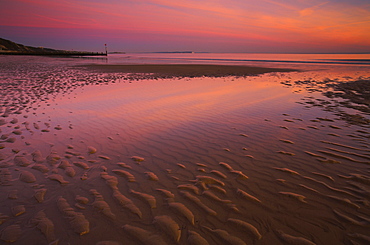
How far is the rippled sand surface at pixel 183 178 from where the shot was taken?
3.11 metres

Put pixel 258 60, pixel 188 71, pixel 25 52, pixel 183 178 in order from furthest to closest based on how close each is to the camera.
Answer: pixel 25 52 < pixel 258 60 < pixel 188 71 < pixel 183 178

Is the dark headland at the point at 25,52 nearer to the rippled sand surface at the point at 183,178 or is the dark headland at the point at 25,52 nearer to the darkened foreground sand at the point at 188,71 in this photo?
the darkened foreground sand at the point at 188,71

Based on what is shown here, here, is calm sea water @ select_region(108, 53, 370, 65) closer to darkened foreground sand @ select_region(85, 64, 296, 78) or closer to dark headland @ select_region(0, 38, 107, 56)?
darkened foreground sand @ select_region(85, 64, 296, 78)

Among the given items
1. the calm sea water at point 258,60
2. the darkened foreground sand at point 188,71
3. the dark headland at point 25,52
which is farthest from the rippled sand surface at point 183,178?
the dark headland at point 25,52

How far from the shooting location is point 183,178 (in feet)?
14.7

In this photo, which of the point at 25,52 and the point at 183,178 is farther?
the point at 25,52

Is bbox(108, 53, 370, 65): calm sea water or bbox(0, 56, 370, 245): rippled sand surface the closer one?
bbox(0, 56, 370, 245): rippled sand surface

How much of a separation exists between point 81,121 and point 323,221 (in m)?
8.11

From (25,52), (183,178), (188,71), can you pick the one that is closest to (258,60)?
(188,71)

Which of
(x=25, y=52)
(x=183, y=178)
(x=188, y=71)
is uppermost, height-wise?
(x=25, y=52)

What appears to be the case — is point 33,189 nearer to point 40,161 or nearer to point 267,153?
point 40,161

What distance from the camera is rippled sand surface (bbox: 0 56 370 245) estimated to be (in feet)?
10.2

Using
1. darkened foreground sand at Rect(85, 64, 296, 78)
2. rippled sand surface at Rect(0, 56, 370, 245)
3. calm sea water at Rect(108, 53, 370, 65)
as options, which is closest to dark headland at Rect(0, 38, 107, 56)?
calm sea water at Rect(108, 53, 370, 65)

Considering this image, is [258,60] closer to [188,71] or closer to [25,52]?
[188,71]
